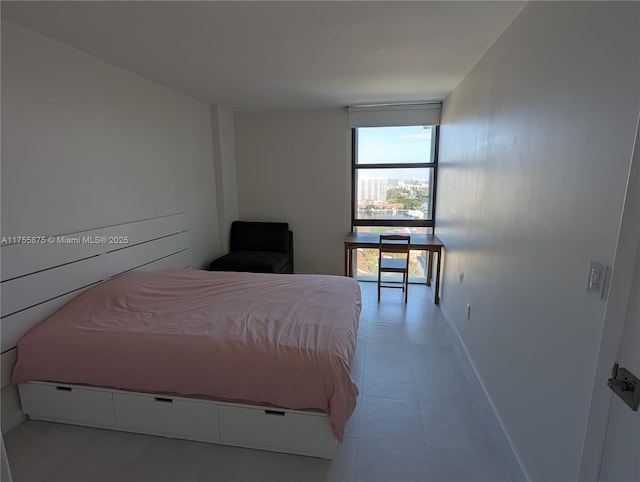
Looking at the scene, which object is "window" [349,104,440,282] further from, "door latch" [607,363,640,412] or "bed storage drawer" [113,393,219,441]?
"door latch" [607,363,640,412]

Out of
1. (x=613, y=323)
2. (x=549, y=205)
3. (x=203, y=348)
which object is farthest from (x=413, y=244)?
A: (x=613, y=323)

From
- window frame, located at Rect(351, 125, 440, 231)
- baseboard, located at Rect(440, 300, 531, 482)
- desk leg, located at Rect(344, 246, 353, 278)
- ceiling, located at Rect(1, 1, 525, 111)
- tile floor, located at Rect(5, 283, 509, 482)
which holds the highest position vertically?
ceiling, located at Rect(1, 1, 525, 111)

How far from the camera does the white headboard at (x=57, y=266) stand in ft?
6.33

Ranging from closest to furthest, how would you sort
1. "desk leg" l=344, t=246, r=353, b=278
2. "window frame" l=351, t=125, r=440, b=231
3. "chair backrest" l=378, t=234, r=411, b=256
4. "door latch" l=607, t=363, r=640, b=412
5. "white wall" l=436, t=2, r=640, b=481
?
"door latch" l=607, t=363, r=640, b=412
"white wall" l=436, t=2, r=640, b=481
"chair backrest" l=378, t=234, r=411, b=256
"desk leg" l=344, t=246, r=353, b=278
"window frame" l=351, t=125, r=440, b=231

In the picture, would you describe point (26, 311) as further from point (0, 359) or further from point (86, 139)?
point (86, 139)

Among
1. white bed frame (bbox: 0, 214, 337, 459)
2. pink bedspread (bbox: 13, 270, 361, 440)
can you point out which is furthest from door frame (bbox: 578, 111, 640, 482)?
white bed frame (bbox: 0, 214, 337, 459)

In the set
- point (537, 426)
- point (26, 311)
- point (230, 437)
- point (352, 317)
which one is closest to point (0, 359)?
point (26, 311)

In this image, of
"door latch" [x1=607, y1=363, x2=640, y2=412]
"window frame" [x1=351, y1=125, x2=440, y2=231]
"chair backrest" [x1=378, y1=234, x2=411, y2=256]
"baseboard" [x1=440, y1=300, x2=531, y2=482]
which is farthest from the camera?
"window frame" [x1=351, y1=125, x2=440, y2=231]

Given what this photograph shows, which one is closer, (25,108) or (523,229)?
(523,229)

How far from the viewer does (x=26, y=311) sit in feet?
6.62

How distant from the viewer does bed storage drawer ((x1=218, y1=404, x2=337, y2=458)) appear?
1.78 m

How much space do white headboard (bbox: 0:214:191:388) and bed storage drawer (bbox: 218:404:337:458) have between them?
132cm

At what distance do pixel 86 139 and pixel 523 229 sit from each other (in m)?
2.92

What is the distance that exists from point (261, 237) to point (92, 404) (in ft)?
9.21
